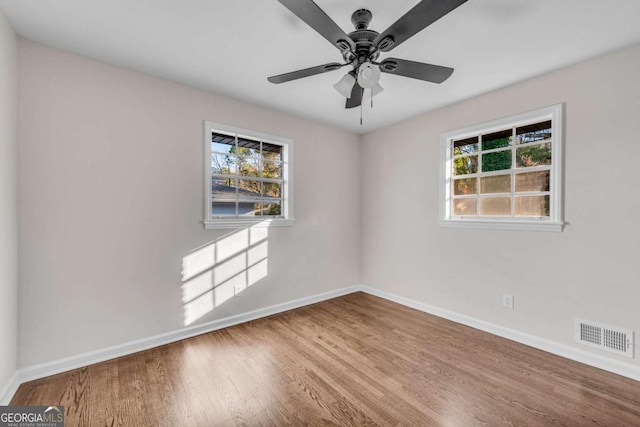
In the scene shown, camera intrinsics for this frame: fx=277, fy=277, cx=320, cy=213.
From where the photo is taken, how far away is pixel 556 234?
247cm

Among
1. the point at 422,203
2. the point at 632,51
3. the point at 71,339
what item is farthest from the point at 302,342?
the point at 632,51

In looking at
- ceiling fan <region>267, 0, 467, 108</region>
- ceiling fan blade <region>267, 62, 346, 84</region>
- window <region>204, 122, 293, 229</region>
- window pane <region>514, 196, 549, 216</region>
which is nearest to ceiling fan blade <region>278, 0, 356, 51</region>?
ceiling fan <region>267, 0, 467, 108</region>

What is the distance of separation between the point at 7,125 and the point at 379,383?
3.09 m

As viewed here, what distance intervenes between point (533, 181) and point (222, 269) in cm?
326

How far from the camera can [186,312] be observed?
2748 millimetres

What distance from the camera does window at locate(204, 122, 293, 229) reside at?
2.97m

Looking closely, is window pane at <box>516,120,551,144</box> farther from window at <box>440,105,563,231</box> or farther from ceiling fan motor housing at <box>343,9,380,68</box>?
ceiling fan motor housing at <box>343,9,380,68</box>

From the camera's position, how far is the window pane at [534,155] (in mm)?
2585

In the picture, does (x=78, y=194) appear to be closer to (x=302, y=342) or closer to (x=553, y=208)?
(x=302, y=342)

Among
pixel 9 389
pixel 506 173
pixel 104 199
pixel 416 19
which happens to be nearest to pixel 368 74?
pixel 416 19

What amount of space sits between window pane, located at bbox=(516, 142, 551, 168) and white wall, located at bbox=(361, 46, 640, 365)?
0.63 feet

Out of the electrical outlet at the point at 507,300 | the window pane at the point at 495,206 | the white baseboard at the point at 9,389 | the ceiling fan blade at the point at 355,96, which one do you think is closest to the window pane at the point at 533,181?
the window pane at the point at 495,206

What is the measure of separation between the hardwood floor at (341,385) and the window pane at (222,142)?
6.40ft

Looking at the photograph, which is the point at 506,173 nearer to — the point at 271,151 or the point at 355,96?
the point at 355,96
